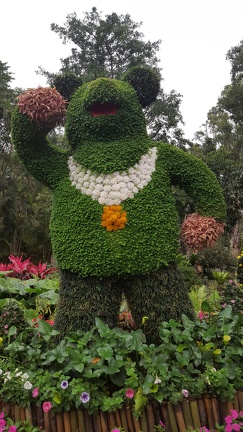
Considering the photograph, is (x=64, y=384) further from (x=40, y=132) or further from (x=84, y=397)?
(x=40, y=132)

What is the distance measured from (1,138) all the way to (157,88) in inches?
458

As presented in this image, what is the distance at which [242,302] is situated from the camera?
3.19 metres

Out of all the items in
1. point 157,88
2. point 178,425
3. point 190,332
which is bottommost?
point 178,425

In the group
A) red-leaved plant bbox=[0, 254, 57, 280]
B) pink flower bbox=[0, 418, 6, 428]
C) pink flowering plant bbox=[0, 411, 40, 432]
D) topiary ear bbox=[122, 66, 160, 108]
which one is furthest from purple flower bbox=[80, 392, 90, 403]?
red-leaved plant bbox=[0, 254, 57, 280]

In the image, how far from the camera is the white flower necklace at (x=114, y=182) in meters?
2.71

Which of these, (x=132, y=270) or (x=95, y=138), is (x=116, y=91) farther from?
(x=132, y=270)

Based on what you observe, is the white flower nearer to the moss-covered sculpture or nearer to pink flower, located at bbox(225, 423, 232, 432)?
the moss-covered sculpture

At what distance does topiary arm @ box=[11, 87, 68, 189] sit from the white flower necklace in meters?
0.19

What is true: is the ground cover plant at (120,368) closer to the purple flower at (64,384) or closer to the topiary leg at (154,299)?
the purple flower at (64,384)

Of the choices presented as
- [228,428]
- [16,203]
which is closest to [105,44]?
[16,203]

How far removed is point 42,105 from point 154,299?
1.60 metres

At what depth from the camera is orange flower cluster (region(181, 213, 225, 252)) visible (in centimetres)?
277

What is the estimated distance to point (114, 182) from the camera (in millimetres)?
2723

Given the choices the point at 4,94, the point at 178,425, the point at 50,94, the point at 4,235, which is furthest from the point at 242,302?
the point at 4,94
